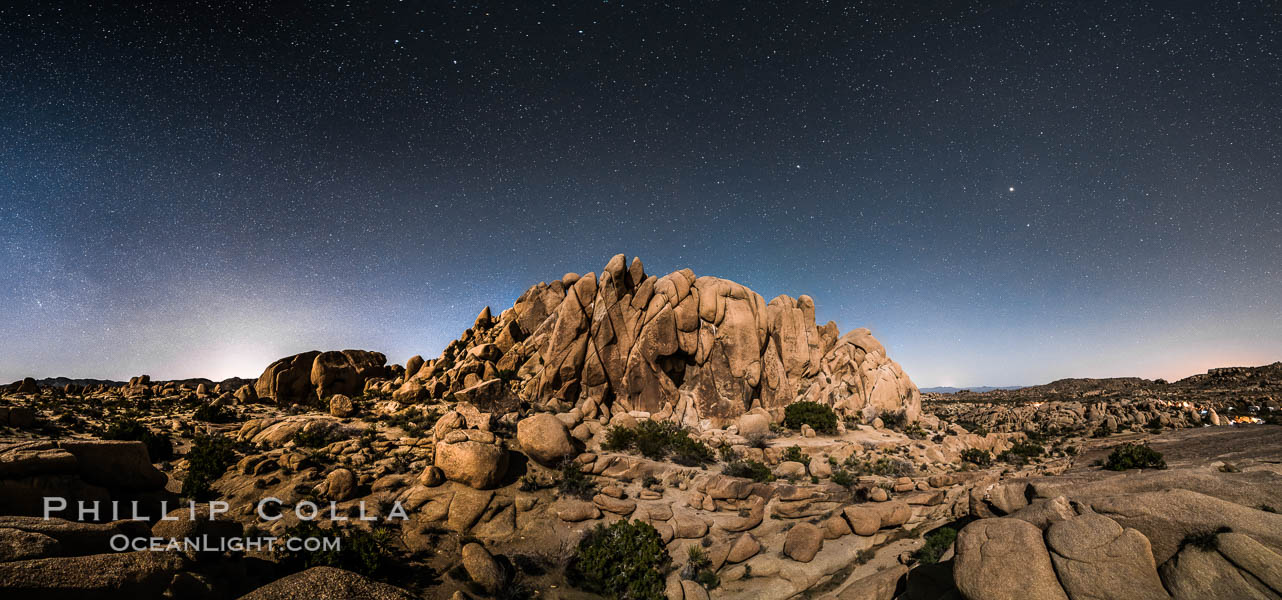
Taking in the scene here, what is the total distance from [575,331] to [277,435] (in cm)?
2410

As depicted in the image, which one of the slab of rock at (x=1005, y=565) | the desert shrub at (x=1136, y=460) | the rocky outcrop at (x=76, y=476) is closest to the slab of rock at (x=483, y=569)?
the rocky outcrop at (x=76, y=476)

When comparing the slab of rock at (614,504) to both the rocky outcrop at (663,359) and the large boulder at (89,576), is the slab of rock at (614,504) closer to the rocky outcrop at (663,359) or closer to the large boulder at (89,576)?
the rocky outcrop at (663,359)

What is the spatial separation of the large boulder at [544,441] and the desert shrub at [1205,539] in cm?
2450

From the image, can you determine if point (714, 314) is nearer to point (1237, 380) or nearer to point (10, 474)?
point (10, 474)

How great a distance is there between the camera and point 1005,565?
31.1ft

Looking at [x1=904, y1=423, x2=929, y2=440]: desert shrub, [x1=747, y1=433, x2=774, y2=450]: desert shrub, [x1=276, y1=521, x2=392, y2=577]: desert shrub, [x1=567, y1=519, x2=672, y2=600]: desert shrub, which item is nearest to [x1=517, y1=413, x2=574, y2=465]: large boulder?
[x1=567, y1=519, x2=672, y2=600]: desert shrub

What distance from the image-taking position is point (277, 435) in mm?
24734

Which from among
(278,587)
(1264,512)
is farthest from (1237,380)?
(278,587)

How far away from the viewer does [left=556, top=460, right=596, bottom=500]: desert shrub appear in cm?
2350

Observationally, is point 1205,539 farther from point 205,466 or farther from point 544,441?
point 205,466

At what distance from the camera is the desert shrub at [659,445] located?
30438mm

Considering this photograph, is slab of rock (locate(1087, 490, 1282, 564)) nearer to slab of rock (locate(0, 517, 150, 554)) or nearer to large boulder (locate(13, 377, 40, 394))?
slab of rock (locate(0, 517, 150, 554))

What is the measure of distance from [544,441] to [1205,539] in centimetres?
A: 2538

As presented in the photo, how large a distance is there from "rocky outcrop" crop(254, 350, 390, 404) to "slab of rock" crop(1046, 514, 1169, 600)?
167ft
